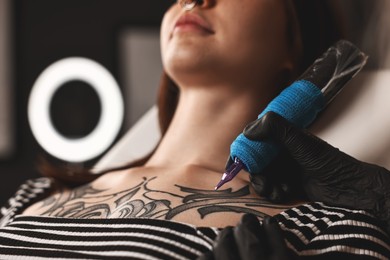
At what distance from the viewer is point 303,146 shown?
38.1 inches

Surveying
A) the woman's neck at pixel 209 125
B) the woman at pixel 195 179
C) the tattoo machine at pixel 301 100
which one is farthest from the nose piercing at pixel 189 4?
the tattoo machine at pixel 301 100

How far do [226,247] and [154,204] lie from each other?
241 millimetres

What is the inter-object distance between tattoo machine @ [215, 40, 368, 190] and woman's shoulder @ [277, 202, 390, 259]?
0.09 meters

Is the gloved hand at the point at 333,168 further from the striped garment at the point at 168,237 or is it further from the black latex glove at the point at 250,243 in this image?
the black latex glove at the point at 250,243

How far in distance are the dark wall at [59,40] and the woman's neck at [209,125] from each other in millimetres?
2168

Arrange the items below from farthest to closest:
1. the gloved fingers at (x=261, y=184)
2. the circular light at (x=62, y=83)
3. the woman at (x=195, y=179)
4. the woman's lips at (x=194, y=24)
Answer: the circular light at (x=62, y=83), the woman's lips at (x=194, y=24), the gloved fingers at (x=261, y=184), the woman at (x=195, y=179)

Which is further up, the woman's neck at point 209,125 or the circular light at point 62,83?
the woman's neck at point 209,125

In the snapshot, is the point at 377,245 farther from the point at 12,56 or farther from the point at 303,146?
the point at 12,56

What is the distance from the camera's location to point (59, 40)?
11.4 feet

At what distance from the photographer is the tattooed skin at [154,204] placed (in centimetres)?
101

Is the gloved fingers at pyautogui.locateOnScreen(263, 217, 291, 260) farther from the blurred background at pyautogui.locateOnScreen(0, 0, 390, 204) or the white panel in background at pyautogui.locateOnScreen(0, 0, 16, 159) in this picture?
the white panel in background at pyautogui.locateOnScreen(0, 0, 16, 159)

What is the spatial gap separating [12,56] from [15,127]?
36cm

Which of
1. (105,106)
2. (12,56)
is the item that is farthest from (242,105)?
(12,56)

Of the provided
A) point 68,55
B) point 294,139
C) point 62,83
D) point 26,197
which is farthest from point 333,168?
point 68,55
